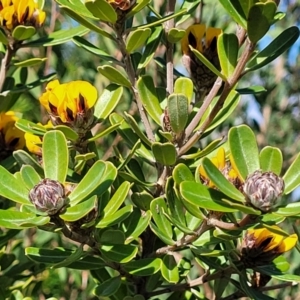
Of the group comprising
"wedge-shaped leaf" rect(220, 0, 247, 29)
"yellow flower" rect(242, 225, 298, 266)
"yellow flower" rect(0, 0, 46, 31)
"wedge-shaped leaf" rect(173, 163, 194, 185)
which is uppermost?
"wedge-shaped leaf" rect(220, 0, 247, 29)

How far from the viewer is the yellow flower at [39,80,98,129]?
839 millimetres

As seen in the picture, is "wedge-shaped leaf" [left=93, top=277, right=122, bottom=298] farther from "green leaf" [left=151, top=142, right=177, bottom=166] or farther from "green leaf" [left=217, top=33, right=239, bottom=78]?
"green leaf" [left=217, top=33, right=239, bottom=78]

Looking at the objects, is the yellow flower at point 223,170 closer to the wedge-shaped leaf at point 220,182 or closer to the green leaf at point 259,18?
the wedge-shaped leaf at point 220,182

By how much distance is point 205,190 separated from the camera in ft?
2.30

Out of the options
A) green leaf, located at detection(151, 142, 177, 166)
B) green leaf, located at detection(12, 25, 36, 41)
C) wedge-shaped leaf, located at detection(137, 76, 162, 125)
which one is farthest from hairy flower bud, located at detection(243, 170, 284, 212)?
green leaf, located at detection(12, 25, 36, 41)

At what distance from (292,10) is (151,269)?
5.34 ft

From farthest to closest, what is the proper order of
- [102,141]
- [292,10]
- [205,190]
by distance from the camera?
[292,10] → [102,141] → [205,190]

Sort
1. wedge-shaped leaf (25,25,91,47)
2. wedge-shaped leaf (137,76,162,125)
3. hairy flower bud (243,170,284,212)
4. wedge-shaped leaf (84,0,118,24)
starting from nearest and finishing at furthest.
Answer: hairy flower bud (243,170,284,212), wedge-shaped leaf (84,0,118,24), wedge-shaped leaf (137,76,162,125), wedge-shaped leaf (25,25,91,47)

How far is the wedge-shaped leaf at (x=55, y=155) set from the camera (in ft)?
2.50

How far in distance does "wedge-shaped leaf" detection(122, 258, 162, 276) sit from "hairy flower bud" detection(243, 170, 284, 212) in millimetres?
208

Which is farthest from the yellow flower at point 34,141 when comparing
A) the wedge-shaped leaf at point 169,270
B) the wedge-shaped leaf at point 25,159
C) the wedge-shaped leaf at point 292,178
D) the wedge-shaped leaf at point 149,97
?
the wedge-shaped leaf at point 292,178

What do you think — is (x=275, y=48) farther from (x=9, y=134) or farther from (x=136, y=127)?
(x=9, y=134)

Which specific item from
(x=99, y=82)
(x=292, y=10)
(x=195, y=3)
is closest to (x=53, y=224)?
(x=195, y=3)

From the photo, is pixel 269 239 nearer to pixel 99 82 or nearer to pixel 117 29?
pixel 117 29
